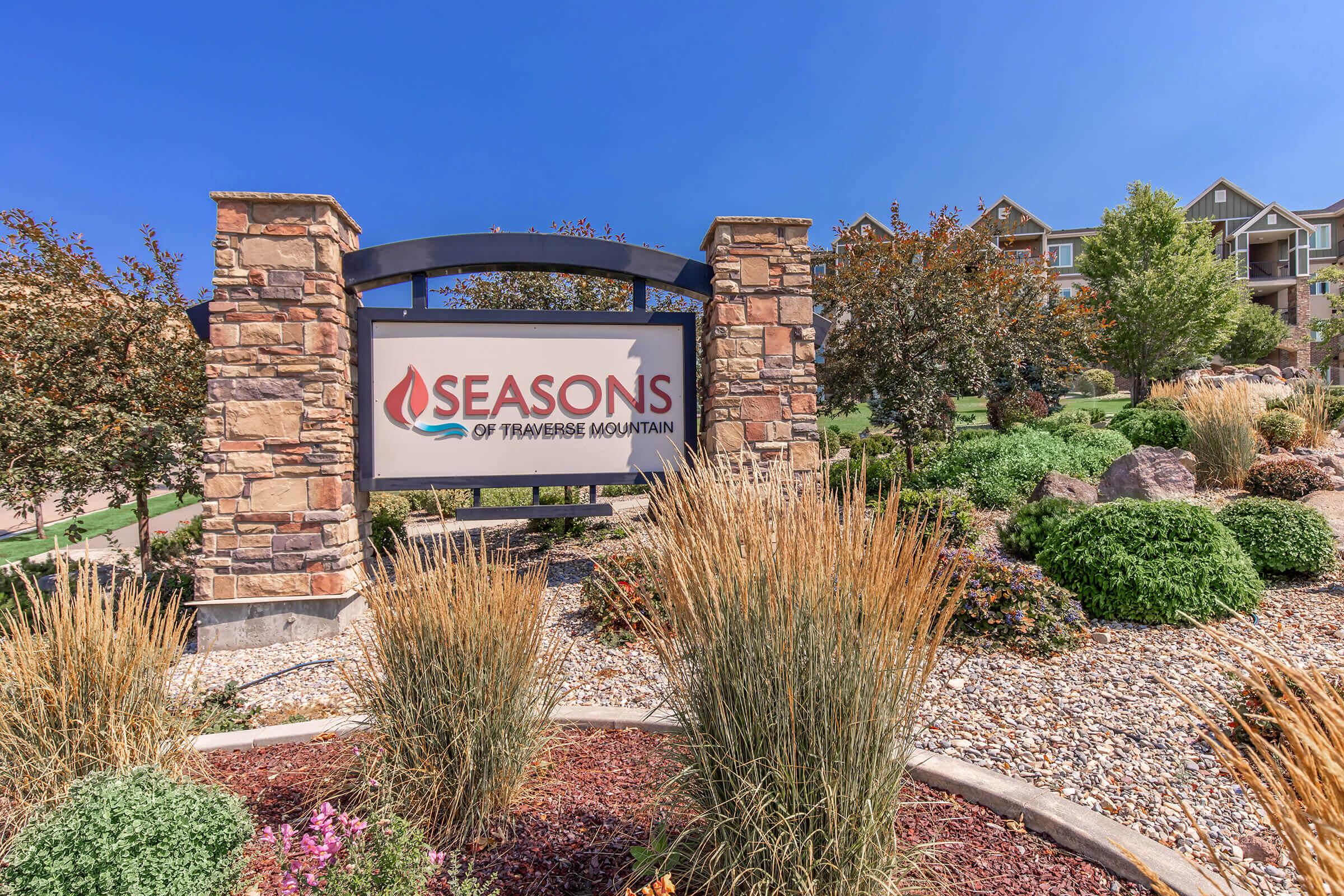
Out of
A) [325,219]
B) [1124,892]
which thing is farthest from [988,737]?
[325,219]

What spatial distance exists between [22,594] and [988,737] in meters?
7.67

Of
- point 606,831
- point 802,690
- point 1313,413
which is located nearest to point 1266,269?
point 1313,413

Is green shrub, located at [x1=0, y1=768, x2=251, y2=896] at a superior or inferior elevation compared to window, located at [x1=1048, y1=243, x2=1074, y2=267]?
inferior

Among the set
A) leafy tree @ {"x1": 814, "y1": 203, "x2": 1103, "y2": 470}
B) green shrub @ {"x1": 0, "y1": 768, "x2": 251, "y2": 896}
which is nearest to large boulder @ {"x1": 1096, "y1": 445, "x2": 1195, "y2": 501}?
leafy tree @ {"x1": 814, "y1": 203, "x2": 1103, "y2": 470}

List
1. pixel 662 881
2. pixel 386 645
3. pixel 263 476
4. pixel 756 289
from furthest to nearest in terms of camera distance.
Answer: pixel 756 289
pixel 263 476
pixel 386 645
pixel 662 881

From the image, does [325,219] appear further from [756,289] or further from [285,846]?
[285,846]

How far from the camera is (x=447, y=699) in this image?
2260mm

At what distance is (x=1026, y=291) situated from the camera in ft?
49.2

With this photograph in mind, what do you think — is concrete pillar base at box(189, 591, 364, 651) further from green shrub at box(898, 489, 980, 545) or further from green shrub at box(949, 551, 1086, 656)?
green shrub at box(898, 489, 980, 545)

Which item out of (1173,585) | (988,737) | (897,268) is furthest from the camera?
(897,268)

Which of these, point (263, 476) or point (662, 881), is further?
point (263, 476)

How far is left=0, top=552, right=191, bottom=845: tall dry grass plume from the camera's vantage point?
228 cm


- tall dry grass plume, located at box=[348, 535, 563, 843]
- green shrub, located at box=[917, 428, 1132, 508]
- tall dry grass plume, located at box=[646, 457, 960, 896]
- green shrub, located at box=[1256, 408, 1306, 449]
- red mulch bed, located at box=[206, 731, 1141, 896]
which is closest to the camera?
tall dry grass plume, located at box=[646, 457, 960, 896]

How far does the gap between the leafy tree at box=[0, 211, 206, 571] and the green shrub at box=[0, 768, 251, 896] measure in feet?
14.7
